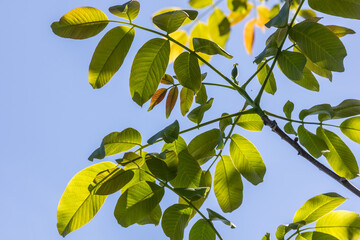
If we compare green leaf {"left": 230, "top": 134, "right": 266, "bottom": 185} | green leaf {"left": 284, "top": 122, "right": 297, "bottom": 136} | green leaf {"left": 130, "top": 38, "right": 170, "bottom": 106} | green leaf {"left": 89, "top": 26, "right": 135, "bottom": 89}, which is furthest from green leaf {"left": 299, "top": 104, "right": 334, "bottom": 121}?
green leaf {"left": 89, "top": 26, "right": 135, "bottom": 89}

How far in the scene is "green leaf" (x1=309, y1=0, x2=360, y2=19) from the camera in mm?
862

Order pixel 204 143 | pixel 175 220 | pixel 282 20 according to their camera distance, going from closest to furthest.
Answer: pixel 282 20 < pixel 175 220 < pixel 204 143

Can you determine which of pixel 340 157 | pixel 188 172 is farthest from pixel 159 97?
pixel 340 157

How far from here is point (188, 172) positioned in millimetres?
922

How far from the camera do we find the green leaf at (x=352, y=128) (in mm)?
997

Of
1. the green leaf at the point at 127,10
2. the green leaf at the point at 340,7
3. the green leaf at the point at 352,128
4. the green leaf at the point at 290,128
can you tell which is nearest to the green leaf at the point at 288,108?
the green leaf at the point at 290,128

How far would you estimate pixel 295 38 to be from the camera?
0.90m

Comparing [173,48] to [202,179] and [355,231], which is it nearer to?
[202,179]

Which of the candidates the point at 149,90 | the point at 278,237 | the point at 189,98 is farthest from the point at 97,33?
the point at 278,237

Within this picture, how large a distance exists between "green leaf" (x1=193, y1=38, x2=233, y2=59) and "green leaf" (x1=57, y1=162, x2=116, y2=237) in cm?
37

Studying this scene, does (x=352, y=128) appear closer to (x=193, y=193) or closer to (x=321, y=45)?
(x=321, y=45)

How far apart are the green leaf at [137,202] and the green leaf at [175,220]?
0.14 feet

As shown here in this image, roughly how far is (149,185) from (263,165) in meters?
0.33

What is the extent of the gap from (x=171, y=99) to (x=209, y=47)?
249 millimetres
